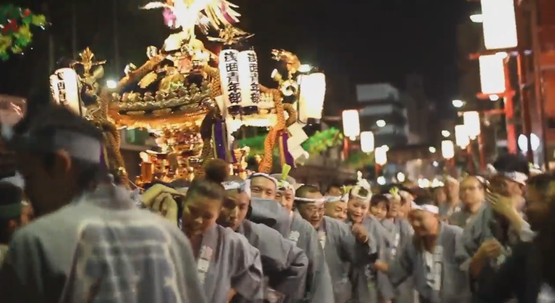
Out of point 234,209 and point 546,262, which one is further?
point 234,209

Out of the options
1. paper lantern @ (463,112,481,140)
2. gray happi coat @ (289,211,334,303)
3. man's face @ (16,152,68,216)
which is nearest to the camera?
man's face @ (16,152,68,216)

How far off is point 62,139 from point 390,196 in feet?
31.2

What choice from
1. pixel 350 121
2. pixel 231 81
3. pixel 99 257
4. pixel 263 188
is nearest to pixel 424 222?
pixel 263 188

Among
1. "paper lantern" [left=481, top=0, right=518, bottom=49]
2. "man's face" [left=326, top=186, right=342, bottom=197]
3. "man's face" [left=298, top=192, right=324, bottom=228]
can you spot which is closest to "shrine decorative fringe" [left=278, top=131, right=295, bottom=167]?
"man's face" [left=326, top=186, right=342, bottom=197]

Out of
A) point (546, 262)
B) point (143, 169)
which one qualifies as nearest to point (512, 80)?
point (143, 169)

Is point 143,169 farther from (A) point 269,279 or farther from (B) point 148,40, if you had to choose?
(B) point 148,40

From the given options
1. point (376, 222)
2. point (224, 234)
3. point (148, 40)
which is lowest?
point (376, 222)

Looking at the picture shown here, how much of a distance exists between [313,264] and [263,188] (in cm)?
88

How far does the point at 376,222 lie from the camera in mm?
9781

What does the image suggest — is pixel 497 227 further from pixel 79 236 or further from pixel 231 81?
pixel 231 81

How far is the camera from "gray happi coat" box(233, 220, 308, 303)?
5004 millimetres

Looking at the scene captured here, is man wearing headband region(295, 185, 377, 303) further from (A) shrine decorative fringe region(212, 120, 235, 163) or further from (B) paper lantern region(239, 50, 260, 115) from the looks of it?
(B) paper lantern region(239, 50, 260, 115)

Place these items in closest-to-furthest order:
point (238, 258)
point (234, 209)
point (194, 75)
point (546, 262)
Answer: point (546, 262) < point (238, 258) < point (234, 209) < point (194, 75)

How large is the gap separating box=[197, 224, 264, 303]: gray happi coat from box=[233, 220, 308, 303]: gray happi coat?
35 centimetres
